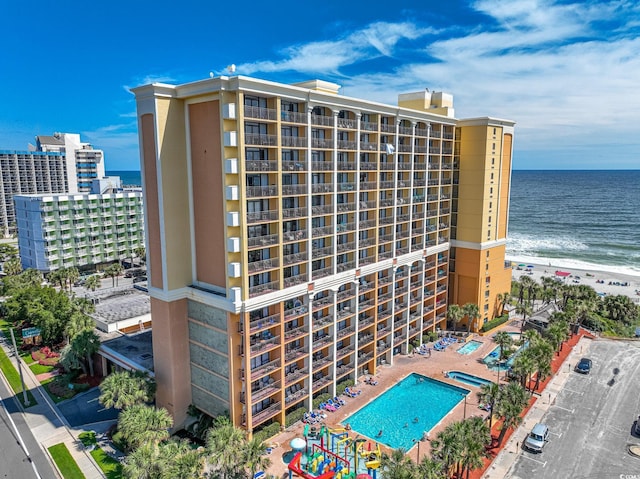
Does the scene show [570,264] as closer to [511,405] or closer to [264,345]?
[511,405]

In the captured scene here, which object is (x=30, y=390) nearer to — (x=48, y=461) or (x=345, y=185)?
(x=48, y=461)

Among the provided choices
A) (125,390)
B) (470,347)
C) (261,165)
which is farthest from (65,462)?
(470,347)

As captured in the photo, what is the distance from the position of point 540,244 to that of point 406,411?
391 feet

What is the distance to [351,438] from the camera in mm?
40344

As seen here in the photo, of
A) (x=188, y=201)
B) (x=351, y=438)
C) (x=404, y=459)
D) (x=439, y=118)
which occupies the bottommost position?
(x=351, y=438)

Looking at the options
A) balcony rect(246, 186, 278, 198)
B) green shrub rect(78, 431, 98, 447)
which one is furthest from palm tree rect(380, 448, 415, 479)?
green shrub rect(78, 431, 98, 447)

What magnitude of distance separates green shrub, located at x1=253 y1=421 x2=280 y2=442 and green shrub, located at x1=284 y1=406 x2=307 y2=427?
1186 millimetres

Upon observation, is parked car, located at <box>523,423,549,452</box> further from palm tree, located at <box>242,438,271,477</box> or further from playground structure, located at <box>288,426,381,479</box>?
palm tree, located at <box>242,438,271,477</box>

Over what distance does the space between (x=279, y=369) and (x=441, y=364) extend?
2477 cm

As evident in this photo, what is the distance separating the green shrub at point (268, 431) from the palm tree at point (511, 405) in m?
19.4

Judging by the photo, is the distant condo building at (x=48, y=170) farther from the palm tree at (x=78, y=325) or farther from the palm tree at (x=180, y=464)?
the palm tree at (x=180, y=464)

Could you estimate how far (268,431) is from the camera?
3941cm

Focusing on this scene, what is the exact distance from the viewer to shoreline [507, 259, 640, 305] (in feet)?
303

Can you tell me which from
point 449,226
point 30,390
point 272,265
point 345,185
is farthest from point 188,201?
point 449,226
